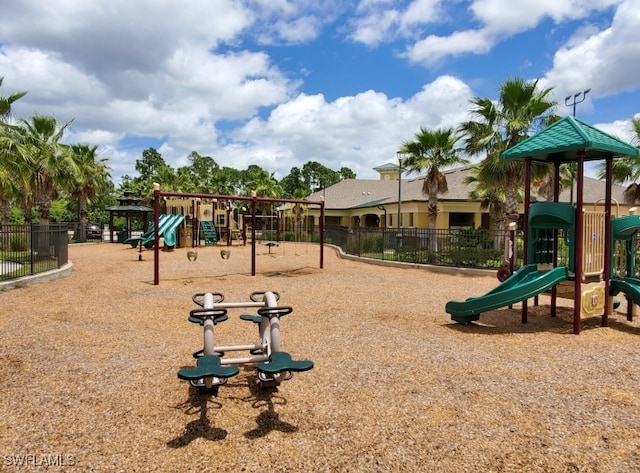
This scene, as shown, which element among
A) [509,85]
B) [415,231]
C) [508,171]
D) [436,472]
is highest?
[509,85]

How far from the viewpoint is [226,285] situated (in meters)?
12.0

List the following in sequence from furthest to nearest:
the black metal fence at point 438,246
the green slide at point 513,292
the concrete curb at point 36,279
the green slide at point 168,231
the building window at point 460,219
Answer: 1. the building window at point 460,219
2. the green slide at point 168,231
3. the black metal fence at point 438,246
4. the concrete curb at point 36,279
5. the green slide at point 513,292

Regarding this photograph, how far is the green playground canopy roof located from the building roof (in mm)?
19589

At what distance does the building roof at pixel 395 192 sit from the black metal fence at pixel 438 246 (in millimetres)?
9568

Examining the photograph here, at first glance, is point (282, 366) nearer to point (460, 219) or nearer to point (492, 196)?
point (492, 196)

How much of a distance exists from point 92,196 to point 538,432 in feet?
110

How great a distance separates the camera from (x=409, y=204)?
3019cm

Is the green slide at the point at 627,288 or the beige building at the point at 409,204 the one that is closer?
the green slide at the point at 627,288

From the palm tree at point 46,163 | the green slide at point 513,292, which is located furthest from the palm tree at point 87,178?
the green slide at point 513,292

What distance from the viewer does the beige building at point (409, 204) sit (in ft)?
93.0

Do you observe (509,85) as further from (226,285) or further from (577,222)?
(226,285)

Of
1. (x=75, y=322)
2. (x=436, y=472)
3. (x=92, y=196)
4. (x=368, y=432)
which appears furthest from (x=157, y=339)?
(x=92, y=196)

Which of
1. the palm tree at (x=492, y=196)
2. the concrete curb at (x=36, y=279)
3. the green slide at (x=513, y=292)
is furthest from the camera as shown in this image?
the palm tree at (x=492, y=196)

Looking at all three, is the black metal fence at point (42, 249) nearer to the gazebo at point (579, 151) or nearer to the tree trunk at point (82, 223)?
the gazebo at point (579, 151)
